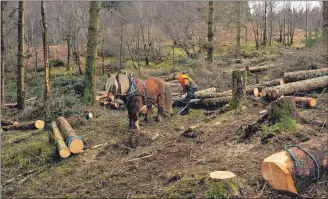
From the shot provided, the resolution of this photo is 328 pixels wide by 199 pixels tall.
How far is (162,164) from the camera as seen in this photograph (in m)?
6.40

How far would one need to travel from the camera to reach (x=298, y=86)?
1171 centimetres

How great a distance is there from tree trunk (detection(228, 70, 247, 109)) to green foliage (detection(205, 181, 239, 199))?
19.4 ft

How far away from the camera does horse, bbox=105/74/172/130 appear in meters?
9.20

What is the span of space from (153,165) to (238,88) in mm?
4880

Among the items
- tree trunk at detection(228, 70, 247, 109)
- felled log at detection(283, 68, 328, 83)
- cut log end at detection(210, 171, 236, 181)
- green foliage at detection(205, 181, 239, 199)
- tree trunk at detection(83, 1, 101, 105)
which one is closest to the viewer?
green foliage at detection(205, 181, 239, 199)

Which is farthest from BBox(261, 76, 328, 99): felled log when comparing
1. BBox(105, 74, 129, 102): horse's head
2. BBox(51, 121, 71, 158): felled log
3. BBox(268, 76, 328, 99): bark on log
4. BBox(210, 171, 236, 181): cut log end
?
BBox(210, 171, 236, 181): cut log end

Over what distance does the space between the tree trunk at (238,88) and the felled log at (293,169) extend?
5.12m

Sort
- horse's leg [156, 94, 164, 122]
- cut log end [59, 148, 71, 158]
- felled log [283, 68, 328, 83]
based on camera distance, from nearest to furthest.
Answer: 1. cut log end [59, 148, 71, 158]
2. horse's leg [156, 94, 164, 122]
3. felled log [283, 68, 328, 83]

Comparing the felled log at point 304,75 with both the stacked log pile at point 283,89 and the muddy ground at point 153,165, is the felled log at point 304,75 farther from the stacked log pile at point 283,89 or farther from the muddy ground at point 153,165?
the muddy ground at point 153,165

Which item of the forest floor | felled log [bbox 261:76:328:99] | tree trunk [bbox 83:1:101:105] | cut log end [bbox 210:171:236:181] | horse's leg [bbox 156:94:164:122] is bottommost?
the forest floor

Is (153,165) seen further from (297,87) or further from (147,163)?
(297,87)

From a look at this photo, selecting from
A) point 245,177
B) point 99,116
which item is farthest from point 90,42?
point 245,177

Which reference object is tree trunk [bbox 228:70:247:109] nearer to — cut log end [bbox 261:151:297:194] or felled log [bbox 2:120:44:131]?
cut log end [bbox 261:151:297:194]

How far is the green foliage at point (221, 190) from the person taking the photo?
4.50 meters
